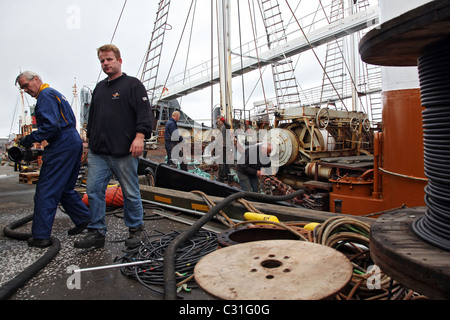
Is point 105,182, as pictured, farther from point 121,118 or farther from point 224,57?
point 224,57

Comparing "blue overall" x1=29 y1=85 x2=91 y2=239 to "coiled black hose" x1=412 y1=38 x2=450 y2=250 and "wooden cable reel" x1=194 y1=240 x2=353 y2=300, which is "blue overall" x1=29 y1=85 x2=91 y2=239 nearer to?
"wooden cable reel" x1=194 y1=240 x2=353 y2=300

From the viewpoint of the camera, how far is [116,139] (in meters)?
2.61

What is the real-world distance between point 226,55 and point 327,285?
316 inches

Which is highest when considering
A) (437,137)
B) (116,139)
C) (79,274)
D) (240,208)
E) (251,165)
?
(116,139)

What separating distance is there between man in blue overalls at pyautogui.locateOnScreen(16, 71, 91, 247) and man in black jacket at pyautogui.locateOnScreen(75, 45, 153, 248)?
224mm

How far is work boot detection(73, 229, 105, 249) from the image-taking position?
2.55 metres

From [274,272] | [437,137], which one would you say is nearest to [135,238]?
[274,272]

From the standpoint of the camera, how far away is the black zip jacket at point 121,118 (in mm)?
2611

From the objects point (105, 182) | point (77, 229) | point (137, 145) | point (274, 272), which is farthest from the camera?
point (77, 229)

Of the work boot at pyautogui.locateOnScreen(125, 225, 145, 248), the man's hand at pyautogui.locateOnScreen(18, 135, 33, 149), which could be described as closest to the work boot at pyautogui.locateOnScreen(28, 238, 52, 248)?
the work boot at pyautogui.locateOnScreen(125, 225, 145, 248)

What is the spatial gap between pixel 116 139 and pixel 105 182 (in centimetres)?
46

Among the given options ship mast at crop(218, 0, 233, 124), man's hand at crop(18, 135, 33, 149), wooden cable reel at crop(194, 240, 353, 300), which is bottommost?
wooden cable reel at crop(194, 240, 353, 300)

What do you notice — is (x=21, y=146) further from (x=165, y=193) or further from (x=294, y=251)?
(x=294, y=251)

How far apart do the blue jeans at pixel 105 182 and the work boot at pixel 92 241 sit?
38 mm
